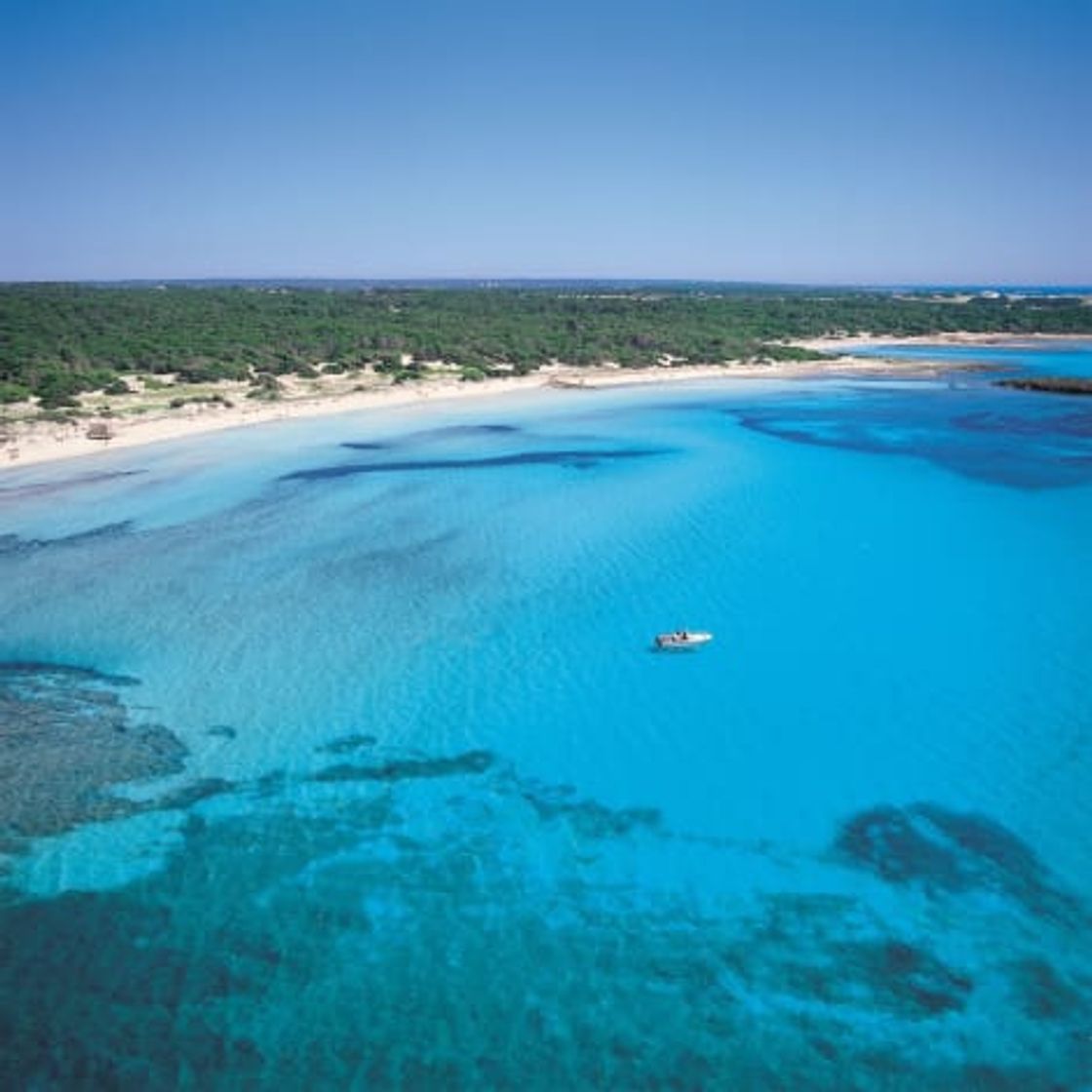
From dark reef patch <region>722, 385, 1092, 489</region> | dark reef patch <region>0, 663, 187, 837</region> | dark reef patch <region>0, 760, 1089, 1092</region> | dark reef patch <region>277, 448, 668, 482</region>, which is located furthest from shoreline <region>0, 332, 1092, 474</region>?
dark reef patch <region>0, 760, 1089, 1092</region>

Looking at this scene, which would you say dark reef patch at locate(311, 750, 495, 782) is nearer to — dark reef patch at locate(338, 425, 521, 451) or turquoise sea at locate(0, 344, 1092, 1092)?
turquoise sea at locate(0, 344, 1092, 1092)

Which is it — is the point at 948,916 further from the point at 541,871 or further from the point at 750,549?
the point at 750,549

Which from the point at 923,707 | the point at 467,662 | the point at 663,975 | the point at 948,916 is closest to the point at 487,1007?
the point at 663,975

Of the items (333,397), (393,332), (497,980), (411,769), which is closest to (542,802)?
(411,769)

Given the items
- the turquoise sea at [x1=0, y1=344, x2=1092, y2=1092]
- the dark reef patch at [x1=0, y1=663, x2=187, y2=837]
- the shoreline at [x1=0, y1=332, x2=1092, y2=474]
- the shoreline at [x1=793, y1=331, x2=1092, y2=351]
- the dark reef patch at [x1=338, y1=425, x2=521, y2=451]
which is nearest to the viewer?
the turquoise sea at [x1=0, y1=344, x2=1092, y2=1092]

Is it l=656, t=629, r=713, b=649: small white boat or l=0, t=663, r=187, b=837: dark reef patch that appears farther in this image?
l=656, t=629, r=713, b=649: small white boat

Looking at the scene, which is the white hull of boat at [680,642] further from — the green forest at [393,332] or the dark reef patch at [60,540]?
the green forest at [393,332]

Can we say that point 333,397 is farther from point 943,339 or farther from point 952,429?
point 943,339
